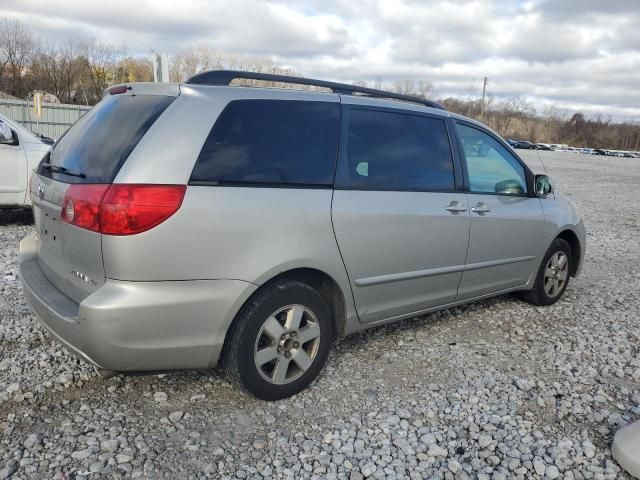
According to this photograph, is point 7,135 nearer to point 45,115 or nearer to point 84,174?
point 84,174

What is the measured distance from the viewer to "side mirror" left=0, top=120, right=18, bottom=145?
7.26m

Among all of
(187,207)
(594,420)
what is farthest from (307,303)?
(594,420)

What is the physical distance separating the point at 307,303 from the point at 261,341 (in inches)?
13.4

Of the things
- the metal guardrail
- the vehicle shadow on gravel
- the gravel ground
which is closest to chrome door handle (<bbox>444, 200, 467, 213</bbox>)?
the gravel ground

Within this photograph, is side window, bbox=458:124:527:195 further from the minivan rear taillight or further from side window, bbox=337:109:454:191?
the minivan rear taillight

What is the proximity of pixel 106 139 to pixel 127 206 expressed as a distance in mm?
578

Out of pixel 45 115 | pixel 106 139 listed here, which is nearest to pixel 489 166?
pixel 106 139

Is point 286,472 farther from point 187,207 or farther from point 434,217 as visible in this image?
point 434,217

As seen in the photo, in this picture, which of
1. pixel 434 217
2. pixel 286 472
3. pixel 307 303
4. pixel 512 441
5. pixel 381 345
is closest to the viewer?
pixel 286 472

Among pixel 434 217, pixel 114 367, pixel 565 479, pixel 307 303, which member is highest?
pixel 434 217

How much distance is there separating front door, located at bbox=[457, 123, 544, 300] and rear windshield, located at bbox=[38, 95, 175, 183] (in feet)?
7.86

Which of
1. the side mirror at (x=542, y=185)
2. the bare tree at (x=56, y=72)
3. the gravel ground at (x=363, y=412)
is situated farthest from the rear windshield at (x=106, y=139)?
the bare tree at (x=56, y=72)

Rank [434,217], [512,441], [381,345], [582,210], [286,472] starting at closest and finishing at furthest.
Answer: [286,472] → [512,441] → [434,217] → [381,345] → [582,210]

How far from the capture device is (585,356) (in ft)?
13.5
